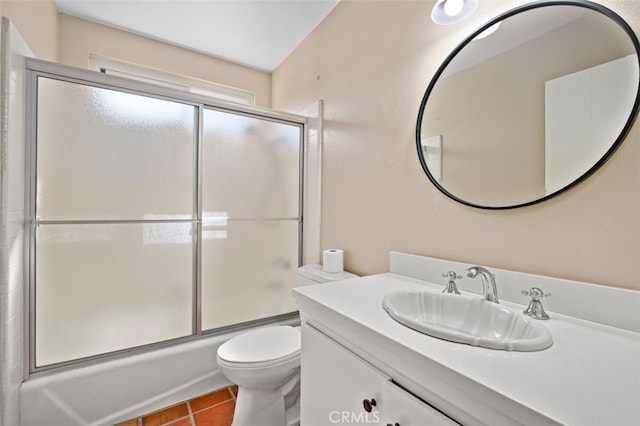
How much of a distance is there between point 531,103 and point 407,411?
1047 millimetres

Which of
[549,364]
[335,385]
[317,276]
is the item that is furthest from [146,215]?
[549,364]

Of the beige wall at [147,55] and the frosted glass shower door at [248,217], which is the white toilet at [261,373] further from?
the beige wall at [147,55]

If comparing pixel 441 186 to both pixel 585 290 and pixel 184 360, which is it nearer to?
pixel 585 290

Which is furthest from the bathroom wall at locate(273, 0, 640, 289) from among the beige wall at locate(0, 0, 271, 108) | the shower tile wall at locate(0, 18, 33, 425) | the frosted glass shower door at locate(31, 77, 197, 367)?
the shower tile wall at locate(0, 18, 33, 425)

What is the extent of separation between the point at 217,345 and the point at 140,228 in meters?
0.86

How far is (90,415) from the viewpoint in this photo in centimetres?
142

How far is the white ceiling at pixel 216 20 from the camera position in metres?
1.90

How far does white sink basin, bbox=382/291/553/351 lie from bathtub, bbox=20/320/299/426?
1328 millimetres

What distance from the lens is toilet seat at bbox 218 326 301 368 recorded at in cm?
133

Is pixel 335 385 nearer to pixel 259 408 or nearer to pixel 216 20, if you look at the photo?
pixel 259 408

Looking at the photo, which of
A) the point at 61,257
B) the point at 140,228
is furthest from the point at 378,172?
the point at 61,257

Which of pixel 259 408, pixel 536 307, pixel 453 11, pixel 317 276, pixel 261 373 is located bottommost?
pixel 259 408

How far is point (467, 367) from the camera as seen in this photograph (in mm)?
582

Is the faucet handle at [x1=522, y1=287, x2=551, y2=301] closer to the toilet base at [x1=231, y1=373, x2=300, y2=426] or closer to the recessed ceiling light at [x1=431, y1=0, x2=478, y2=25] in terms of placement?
the recessed ceiling light at [x1=431, y1=0, x2=478, y2=25]
